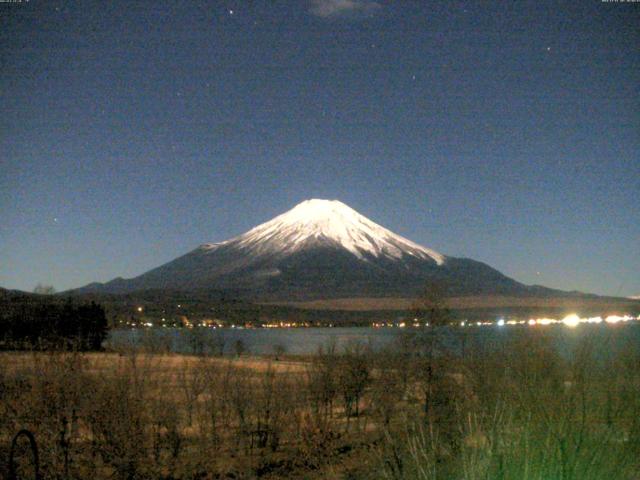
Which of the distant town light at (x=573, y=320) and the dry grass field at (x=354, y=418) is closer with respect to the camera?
the dry grass field at (x=354, y=418)

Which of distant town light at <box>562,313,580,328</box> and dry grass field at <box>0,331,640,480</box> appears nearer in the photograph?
dry grass field at <box>0,331,640,480</box>

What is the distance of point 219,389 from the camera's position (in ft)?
54.5

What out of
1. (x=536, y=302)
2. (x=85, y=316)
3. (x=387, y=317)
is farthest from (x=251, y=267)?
(x=85, y=316)

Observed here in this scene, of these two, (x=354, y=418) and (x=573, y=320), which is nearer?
(x=573, y=320)

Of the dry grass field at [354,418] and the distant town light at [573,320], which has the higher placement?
the distant town light at [573,320]

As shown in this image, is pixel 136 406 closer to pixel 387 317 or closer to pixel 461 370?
pixel 461 370

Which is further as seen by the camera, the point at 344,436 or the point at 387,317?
the point at 387,317

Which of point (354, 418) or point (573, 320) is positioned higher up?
point (573, 320)

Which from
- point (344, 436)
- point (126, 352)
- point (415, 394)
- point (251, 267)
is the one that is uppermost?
point (251, 267)

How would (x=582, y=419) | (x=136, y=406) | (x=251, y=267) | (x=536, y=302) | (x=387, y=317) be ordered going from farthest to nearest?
1. (x=251, y=267)
2. (x=536, y=302)
3. (x=387, y=317)
4. (x=136, y=406)
5. (x=582, y=419)

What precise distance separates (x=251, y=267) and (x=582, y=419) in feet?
631

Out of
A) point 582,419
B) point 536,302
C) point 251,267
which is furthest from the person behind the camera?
point 251,267

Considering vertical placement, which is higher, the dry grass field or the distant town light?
the distant town light

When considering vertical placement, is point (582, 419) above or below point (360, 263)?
below
